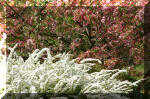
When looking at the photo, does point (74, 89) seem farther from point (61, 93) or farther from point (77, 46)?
point (77, 46)

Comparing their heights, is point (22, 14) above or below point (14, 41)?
above

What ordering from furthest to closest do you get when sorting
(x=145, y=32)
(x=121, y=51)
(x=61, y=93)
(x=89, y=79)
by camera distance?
(x=121, y=51)
(x=145, y=32)
(x=89, y=79)
(x=61, y=93)

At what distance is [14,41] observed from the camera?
5.21 metres

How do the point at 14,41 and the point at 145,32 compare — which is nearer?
the point at 145,32

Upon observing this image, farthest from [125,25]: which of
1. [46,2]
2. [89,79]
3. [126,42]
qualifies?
[89,79]

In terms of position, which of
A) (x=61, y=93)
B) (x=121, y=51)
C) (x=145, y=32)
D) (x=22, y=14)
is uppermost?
(x=22, y=14)

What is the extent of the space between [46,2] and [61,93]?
2737mm

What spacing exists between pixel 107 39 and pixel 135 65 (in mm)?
828

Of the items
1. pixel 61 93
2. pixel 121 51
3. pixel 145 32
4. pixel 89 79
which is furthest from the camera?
pixel 121 51

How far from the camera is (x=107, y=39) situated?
4.94 metres

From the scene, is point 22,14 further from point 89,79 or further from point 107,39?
point 89,79

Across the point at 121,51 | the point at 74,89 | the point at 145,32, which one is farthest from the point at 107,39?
the point at 74,89

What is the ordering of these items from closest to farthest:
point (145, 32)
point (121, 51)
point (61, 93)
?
point (61, 93)
point (145, 32)
point (121, 51)

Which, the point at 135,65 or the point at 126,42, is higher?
the point at 126,42
